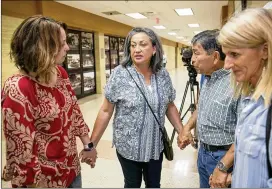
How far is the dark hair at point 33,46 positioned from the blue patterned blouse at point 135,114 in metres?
0.57

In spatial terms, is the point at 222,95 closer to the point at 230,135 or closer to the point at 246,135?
the point at 230,135

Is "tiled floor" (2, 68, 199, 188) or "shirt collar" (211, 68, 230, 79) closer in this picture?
"shirt collar" (211, 68, 230, 79)

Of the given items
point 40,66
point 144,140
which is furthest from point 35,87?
point 144,140

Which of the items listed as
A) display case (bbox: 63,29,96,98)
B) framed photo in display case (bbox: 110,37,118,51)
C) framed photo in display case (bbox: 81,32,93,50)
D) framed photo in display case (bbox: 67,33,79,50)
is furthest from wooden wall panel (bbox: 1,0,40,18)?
framed photo in display case (bbox: 110,37,118,51)

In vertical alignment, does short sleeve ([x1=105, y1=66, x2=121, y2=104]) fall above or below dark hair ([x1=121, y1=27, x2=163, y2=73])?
below

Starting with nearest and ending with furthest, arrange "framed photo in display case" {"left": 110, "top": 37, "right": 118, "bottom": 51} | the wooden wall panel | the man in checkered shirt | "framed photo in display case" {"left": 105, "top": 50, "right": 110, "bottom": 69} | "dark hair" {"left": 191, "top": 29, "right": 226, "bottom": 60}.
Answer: the man in checkered shirt < "dark hair" {"left": 191, "top": 29, "right": 226, "bottom": 60} < the wooden wall panel < "framed photo in display case" {"left": 105, "top": 50, "right": 110, "bottom": 69} < "framed photo in display case" {"left": 110, "top": 37, "right": 118, "bottom": 51}

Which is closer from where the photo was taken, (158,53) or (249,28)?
(249,28)

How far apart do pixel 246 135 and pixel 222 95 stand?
0.51 meters

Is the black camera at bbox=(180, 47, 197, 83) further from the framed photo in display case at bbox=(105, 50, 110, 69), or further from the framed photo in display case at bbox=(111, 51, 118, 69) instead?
the framed photo in display case at bbox=(111, 51, 118, 69)

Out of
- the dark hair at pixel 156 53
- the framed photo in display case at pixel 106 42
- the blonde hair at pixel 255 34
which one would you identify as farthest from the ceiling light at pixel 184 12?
the blonde hair at pixel 255 34

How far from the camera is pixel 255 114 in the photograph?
0.80m

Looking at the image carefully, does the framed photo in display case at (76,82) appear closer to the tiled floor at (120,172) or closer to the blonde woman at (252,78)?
the tiled floor at (120,172)

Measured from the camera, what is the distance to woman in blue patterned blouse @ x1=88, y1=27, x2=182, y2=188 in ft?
5.13

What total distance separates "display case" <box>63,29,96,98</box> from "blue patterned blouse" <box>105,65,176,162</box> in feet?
17.8
